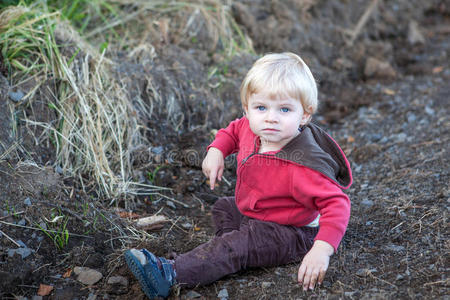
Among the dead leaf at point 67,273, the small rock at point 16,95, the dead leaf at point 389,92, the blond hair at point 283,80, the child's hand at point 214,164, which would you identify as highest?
the blond hair at point 283,80

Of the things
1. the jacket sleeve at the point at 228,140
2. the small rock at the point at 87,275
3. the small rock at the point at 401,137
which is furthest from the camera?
the small rock at the point at 401,137

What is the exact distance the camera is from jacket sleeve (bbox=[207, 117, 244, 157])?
2.56 meters

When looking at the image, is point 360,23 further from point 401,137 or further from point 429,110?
point 401,137

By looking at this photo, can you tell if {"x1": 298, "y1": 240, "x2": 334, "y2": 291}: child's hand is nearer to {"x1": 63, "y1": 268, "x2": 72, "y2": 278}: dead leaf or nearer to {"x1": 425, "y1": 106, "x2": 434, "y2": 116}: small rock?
{"x1": 63, "y1": 268, "x2": 72, "y2": 278}: dead leaf

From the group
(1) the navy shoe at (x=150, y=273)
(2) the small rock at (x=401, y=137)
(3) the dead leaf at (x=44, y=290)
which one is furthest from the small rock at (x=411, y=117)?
(3) the dead leaf at (x=44, y=290)

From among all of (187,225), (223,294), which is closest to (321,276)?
(223,294)

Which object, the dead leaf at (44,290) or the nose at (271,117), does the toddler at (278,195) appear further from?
the dead leaf at (44,290)

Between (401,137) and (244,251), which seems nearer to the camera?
(244,251)

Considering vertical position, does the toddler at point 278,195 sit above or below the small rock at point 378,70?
above

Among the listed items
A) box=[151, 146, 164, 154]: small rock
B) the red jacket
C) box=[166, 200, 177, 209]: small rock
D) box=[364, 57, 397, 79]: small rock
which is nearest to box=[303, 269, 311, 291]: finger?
the red jacket

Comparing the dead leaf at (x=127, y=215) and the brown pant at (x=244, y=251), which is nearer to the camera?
the brown pant at (x=244, y=251)

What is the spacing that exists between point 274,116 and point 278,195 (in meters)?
0.38

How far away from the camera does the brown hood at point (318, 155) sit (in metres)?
2.13

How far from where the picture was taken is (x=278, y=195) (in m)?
2.24
